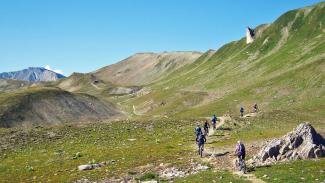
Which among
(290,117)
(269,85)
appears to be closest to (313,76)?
(269,85)

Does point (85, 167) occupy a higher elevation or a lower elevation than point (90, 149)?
lower

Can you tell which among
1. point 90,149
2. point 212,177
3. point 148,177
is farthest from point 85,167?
point 212,177

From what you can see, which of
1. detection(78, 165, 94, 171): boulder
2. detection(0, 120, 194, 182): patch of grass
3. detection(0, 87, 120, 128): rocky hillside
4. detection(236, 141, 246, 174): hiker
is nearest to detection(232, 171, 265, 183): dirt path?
detection(236, 141, 246, 174): hiker

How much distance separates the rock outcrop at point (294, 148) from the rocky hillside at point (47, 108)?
85480 mm

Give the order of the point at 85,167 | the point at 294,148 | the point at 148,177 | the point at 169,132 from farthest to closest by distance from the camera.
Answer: the point at 169,132, the point at 85,167, the point at 294,148, the point at 148,177

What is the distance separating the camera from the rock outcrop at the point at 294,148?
38.7 meters

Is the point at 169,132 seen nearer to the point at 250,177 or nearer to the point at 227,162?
the point at 227,162

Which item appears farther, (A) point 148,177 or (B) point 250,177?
(A) point 148,177

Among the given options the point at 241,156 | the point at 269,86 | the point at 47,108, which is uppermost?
the point at 269,86

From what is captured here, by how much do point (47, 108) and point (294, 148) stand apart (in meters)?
104

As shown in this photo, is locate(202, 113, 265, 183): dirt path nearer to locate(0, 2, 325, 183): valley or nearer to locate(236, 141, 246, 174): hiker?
locate(0, 2, 325, 183): valley

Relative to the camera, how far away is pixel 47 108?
131625mm

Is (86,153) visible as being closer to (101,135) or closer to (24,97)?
(101,135)

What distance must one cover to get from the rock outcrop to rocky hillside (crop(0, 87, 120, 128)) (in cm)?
8548
